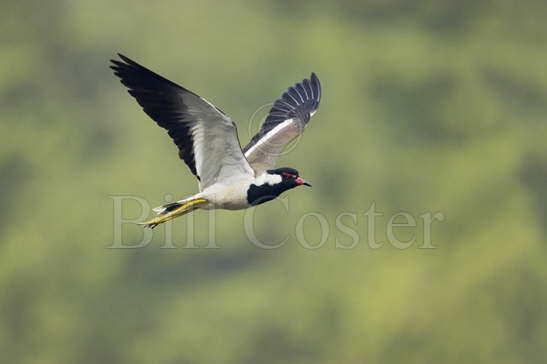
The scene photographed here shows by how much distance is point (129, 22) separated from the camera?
5228 centimetres

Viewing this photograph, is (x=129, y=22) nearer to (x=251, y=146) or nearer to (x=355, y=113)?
(x=355, y=113)

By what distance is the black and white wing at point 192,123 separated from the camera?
9.24 m

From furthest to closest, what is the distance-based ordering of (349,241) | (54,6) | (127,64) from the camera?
1. (54,6)
2. (349,241)
3. (127,64)

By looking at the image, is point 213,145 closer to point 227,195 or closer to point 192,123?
point 192,123

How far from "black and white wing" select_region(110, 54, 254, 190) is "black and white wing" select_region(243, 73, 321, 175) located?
55cm

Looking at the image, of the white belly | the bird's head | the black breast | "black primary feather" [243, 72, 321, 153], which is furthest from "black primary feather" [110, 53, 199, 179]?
"black primary feather" [243, 72, 321, 153]

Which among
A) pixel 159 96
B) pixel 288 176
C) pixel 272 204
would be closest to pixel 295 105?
pixel 288 176

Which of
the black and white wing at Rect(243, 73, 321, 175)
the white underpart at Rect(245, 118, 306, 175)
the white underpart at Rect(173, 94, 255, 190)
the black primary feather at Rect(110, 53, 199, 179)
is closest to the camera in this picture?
the black primary feather at Rect(110, 53, 199, 179)

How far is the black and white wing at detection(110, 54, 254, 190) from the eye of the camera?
30.3 ft

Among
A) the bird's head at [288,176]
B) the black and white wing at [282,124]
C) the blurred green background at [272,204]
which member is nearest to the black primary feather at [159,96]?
the bird's head at [288,176]

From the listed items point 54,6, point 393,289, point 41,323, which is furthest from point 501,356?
point 54,6

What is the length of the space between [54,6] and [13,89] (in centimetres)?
1160

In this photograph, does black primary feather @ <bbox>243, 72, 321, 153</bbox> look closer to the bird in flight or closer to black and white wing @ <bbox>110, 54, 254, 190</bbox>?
the bird in flight

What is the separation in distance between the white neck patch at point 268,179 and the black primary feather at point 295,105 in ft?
5.42
